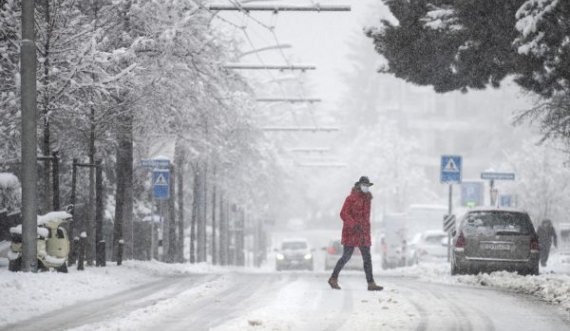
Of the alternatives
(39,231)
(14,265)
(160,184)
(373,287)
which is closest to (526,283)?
(373,287)

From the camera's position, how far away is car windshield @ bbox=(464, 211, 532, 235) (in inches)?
841

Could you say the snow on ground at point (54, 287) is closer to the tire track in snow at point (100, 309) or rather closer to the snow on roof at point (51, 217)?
the tire track in snow at point (100, 309)

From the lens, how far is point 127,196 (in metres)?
28.1

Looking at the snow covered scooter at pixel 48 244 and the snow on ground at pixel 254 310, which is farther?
the snow covered scooter at pixel 48 244

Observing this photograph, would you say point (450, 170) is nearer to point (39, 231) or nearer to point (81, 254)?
point (81, 254)

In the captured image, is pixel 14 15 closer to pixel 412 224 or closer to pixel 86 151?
pixel 86 151

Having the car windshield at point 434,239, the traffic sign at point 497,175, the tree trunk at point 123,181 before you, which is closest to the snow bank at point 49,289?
the tree trunk at point 123,181

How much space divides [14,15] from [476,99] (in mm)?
109344

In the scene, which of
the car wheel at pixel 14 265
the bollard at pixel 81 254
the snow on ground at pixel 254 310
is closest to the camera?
the snow on ground at pixel 254 310

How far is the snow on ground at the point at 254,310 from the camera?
1171cm

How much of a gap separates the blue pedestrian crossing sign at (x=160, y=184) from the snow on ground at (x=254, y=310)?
5450 mm

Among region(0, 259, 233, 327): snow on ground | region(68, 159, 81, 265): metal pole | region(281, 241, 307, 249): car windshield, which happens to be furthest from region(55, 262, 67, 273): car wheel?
region(281, 241, 307, 249): car windshield

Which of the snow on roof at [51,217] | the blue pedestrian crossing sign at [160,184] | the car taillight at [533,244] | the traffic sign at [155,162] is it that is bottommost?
the car taillight at [533,244]

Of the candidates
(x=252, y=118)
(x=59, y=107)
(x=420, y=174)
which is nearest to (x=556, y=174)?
(x=252, y=118)
